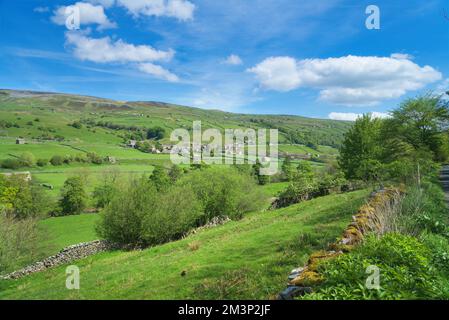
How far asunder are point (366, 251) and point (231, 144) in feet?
457

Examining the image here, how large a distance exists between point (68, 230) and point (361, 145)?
180ft

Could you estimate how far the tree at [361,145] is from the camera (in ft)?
126

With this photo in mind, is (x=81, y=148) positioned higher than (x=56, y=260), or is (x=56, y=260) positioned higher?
(x=81, y=148)

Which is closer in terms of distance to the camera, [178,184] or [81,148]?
[178,184]

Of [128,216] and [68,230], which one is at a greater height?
[128,216]

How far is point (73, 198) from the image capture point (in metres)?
82.4

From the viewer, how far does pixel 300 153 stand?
16362 centimetres

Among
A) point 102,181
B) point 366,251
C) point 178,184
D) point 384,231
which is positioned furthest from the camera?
point 102,181

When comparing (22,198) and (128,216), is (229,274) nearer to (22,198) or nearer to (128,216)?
(128,216)

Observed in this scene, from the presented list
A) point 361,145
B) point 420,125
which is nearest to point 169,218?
point 361,145

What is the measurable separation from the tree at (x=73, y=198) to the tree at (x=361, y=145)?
67.0 meters
